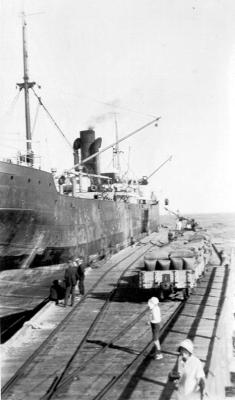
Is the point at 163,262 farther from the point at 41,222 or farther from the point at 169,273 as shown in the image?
the point at 41,222

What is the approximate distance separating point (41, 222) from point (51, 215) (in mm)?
884

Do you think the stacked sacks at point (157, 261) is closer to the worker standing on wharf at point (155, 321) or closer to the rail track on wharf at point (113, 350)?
the rail track on wharf at point (113, 350)

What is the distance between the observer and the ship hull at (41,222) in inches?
541

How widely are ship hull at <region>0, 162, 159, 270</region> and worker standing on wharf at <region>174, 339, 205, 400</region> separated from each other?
975 centimetres

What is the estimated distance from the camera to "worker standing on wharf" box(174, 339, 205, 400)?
453 centimetres

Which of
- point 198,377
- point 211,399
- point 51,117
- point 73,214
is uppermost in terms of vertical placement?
point 51,117

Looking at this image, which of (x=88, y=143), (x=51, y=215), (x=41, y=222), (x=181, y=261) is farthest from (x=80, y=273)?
(x=88, y=143)

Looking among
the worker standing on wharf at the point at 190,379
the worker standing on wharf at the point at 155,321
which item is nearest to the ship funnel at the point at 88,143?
the worker standing on wharf at the point at 155,321

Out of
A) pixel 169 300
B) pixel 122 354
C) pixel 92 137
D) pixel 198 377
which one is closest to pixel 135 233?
pixel 92 137

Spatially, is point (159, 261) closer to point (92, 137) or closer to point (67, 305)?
point (67, 305)

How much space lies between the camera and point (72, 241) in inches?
734

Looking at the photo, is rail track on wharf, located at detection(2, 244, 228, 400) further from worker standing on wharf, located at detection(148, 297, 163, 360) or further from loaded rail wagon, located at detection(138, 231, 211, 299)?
loaded rail wagon, located at detection(138, 231, 211, 299)

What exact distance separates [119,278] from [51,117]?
8.75 meters

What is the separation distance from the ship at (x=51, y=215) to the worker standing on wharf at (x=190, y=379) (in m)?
9.75
